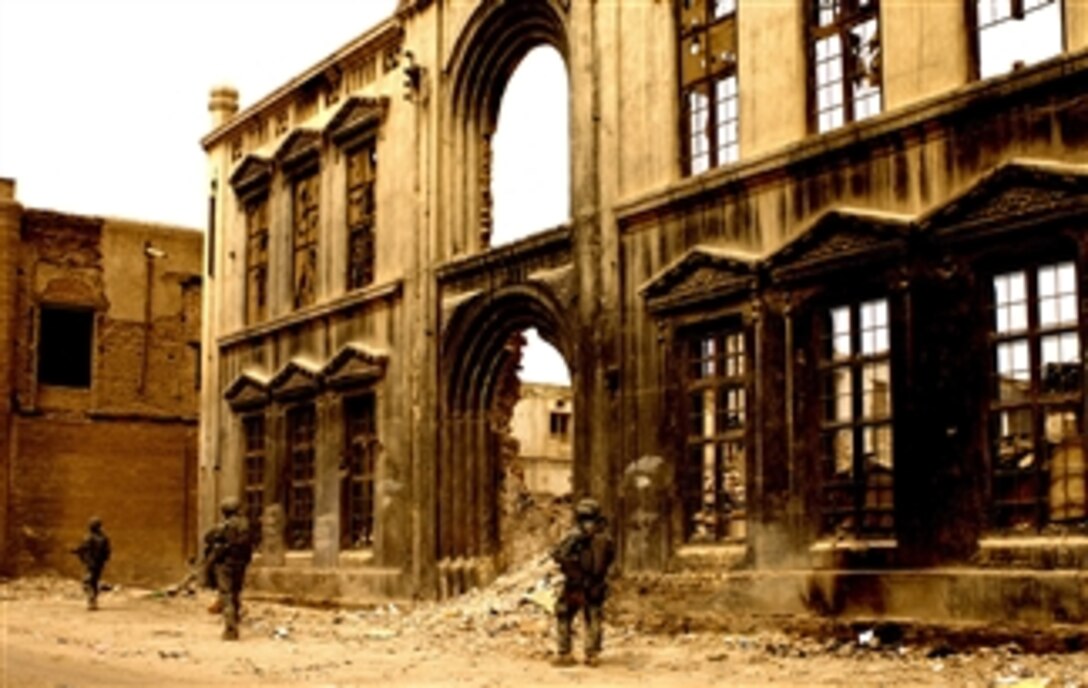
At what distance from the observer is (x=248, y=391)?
85.8 ft

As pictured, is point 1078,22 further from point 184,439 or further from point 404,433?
point 184,439

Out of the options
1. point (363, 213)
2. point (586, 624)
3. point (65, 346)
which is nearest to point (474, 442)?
point (363, 213)

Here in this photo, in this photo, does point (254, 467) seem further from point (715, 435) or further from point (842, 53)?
point (842, 53)

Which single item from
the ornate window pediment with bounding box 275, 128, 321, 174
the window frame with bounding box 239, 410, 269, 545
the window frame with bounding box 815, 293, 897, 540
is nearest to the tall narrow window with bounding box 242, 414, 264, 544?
the window frame with bounding box 239, 410, 269, 545

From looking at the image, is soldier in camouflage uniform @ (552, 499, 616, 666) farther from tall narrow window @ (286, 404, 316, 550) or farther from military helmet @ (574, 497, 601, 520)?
tall narrow window @ (286, 404, 316, 550)

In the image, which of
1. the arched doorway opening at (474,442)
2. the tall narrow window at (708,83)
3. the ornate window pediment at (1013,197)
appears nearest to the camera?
the ornate window pediment at (1013,197)

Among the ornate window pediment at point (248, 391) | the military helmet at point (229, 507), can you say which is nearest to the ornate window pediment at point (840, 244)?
the military helmet at point (229, 507)

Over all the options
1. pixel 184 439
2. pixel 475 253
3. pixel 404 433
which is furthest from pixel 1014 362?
pixel 184 439

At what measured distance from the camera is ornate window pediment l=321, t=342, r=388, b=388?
22109mm

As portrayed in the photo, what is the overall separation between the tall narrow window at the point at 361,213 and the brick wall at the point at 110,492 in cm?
1269

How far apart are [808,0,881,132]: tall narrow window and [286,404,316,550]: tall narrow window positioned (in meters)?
11.7

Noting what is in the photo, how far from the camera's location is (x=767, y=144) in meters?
15.6

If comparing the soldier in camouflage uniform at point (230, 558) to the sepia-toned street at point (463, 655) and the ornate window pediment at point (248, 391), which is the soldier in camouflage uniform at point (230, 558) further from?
the ornate window pediment at point (248, 391)

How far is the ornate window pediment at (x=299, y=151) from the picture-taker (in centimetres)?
2473
